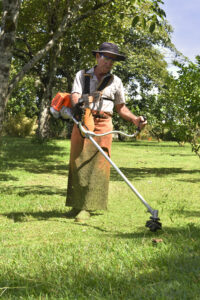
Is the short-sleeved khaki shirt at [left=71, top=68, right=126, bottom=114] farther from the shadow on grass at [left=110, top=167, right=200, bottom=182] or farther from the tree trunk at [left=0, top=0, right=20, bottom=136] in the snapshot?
the shadow on grass at [left=110, top=167, right=200, bottom=182]

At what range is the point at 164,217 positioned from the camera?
6434mm

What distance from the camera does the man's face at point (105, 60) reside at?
6078 millimetres

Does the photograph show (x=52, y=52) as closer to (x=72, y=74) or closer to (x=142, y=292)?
(x=72, y=74)

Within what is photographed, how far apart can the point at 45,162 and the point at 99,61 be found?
9.62 m

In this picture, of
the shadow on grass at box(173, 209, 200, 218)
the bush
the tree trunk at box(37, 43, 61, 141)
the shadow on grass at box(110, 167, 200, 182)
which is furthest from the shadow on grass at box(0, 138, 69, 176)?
the bush

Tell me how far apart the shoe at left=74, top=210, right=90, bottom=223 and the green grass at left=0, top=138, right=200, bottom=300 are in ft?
0.32

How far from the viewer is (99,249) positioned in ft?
13.8

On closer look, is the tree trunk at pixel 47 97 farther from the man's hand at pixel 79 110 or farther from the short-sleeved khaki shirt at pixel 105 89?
the man's hand at pixel 79 110

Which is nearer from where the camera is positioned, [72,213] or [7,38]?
[72,213]

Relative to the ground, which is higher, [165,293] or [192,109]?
[192,109]

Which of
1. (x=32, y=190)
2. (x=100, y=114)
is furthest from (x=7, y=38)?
(x=100, y=114)

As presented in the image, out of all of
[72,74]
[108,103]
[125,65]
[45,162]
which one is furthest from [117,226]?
[125,65]

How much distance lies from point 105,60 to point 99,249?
2.91 m

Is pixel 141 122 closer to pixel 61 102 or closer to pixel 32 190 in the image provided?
pixel 61 102
